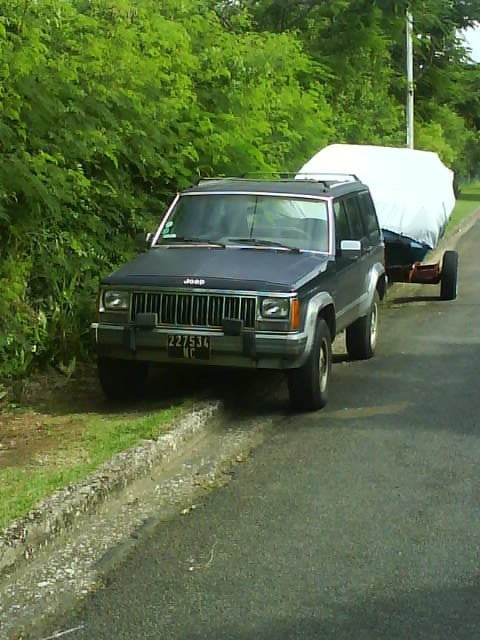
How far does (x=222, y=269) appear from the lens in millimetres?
8617

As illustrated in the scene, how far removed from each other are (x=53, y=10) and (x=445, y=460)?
17.2ft

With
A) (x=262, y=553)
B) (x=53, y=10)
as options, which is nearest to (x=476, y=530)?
(x=262, y=553)

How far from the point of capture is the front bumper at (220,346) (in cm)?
822

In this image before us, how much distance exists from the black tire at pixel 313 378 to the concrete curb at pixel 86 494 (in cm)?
91

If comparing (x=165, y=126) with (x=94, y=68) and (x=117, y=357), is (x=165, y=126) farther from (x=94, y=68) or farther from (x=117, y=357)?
(x=117, y=357)

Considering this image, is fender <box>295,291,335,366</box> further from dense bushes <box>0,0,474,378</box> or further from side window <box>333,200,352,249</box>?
dense bushes <box>0,0,474,378</box>

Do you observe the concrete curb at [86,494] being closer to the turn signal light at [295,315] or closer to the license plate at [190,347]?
the license plate at [190,347]

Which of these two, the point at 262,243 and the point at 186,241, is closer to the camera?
the point at 262,243

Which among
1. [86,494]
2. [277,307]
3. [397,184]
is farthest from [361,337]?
[86,494]

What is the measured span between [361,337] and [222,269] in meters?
2.92

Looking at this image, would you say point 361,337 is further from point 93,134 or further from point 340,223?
point 93,134

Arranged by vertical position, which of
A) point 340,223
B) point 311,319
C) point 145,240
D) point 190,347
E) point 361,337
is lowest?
point 361,337

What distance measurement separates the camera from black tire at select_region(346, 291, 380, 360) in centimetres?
1105

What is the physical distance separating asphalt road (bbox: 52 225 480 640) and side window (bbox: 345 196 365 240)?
2.21 meters
